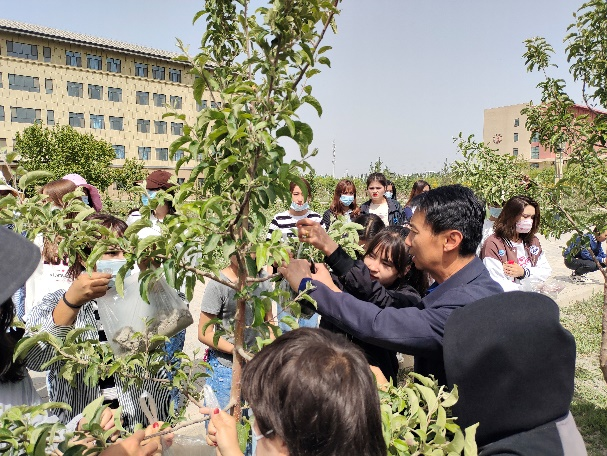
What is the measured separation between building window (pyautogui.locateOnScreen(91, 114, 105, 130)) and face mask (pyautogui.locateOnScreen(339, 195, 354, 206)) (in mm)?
42896

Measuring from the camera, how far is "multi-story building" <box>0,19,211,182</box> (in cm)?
3856

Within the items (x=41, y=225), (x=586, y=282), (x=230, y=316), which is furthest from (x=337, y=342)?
(x=586, y=282)

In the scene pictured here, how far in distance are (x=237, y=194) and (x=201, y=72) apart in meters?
0.39

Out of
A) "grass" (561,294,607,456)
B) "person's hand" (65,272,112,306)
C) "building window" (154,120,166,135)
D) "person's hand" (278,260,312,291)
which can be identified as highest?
"building window" (154,120,166,135)

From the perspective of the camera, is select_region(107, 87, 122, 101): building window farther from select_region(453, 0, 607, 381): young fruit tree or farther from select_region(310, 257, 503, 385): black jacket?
select_region(310, 257, 503, 385): black jacket

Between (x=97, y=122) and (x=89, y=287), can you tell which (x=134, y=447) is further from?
(x=97, y=122)

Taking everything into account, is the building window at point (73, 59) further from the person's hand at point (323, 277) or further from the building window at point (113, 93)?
the person's hand at point (323, 277)

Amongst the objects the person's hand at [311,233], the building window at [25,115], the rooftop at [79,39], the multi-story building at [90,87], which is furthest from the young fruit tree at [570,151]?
the building window at [25,115]

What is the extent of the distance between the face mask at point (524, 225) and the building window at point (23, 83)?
4413 cm

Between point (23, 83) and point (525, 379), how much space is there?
4646cm

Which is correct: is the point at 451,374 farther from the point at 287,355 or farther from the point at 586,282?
the point at 586,282

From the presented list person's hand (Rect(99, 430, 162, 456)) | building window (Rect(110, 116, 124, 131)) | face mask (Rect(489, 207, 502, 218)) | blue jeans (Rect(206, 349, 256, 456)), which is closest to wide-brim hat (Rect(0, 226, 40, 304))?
person's hand (Rect(99, 430, 162, 456))

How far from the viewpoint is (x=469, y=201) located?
2062mm

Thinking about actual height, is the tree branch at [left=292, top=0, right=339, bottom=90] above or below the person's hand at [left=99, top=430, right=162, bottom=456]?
above
